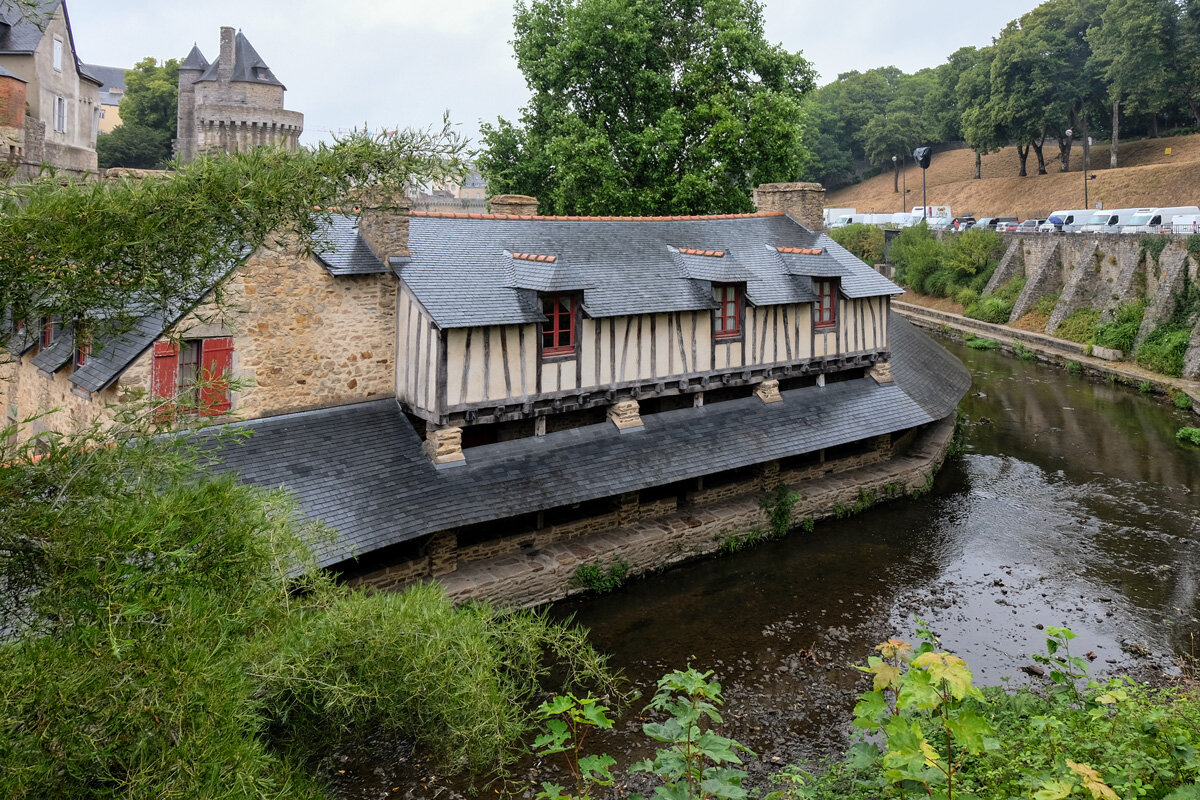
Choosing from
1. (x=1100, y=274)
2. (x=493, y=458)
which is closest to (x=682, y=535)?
(x=493, y=458)

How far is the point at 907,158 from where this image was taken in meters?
59.2

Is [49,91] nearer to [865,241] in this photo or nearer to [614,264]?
[614,264]

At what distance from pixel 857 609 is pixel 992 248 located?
26860 mm

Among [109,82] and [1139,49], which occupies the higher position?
[109,82]

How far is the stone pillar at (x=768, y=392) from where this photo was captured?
14.2 m

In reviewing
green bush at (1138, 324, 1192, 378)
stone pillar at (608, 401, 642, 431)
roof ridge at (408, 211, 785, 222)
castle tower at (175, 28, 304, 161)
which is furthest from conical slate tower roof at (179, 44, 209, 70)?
green bush at (1138, 324, 1192, 378)

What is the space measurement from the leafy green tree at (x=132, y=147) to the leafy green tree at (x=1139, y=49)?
4319 cm

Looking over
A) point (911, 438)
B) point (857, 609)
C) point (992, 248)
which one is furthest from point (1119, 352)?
point (857, 609)

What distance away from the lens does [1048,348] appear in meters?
27.2

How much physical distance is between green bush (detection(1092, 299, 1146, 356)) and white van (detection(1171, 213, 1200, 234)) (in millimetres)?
2632

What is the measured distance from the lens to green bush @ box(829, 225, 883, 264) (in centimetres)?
4034

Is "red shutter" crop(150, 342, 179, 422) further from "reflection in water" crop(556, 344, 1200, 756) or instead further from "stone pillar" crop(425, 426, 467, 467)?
"reflection in water" crop(556, 344, 1200, 756)

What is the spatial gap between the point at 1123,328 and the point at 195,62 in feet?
120

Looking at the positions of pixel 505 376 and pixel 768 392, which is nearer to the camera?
pixel 505 376
